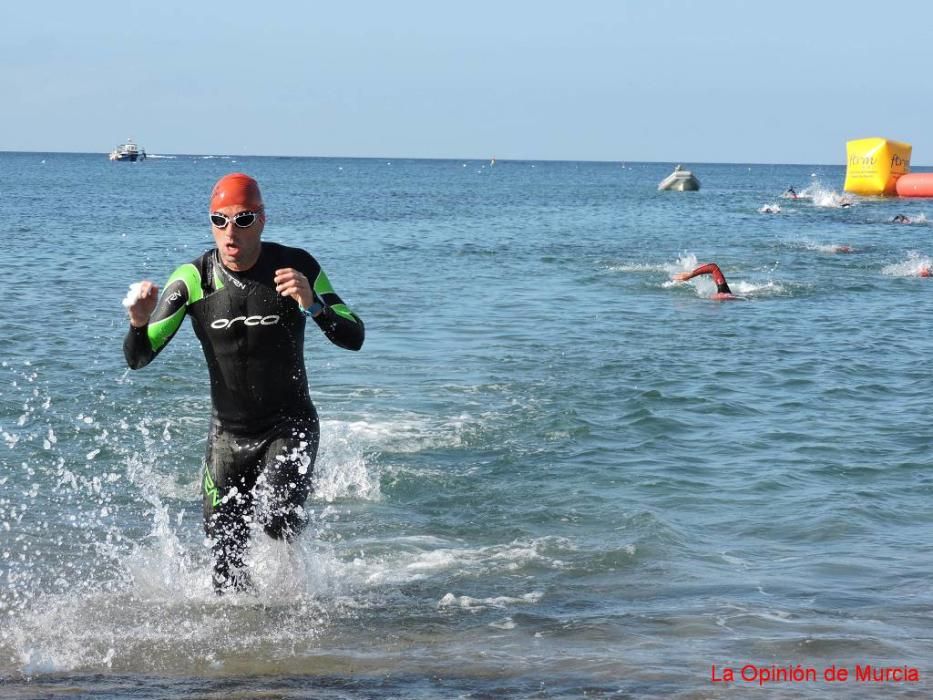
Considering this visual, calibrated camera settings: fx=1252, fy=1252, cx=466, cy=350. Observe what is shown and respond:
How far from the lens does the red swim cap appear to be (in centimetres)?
588

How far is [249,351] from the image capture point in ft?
20.3

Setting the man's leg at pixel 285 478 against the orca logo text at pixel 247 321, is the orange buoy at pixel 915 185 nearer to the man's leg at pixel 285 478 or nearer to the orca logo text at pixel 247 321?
the man's leg at pixel 285 478

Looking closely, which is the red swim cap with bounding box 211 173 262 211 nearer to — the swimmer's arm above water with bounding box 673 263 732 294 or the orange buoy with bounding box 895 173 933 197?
the swimmer's arm above water with bounding box 673 263 732 294

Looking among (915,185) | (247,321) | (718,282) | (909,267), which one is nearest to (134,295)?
(247,321)

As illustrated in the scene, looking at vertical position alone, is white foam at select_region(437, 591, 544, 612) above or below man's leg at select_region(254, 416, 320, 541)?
below

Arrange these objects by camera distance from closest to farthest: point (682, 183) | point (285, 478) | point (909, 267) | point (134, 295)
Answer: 1. point (134, 295)
2. point (285, 478)
3. point (909, 267)
4. point (682, 183)

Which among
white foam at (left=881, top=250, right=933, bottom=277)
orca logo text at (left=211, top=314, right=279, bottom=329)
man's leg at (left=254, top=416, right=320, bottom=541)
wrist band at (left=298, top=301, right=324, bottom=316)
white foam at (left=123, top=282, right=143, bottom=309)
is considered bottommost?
white foam at (left=881, top=250, right=933, bottom=277)

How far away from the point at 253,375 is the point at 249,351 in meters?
0.13

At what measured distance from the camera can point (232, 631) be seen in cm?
661

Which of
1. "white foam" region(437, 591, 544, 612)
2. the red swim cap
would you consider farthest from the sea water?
the red swim cap

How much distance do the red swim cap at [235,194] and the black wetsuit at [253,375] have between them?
1.17 ft

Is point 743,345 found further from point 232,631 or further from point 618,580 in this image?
point 232,631

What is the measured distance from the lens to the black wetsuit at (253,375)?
6.12 m

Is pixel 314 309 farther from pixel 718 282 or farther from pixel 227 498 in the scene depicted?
pixel 718 282
